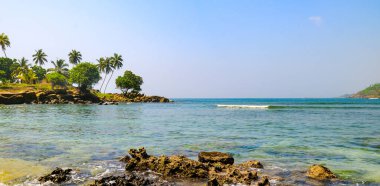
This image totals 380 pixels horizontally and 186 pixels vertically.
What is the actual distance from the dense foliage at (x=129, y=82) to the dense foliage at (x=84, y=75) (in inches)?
435

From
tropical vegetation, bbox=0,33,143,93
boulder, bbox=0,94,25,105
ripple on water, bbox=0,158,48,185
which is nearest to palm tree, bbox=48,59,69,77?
tropical vegetation, bbox=0,33,143,93

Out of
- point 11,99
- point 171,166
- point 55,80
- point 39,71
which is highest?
point 39,71

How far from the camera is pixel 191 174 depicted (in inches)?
414

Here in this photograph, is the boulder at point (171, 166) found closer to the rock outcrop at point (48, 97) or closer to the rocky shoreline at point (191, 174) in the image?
the rocky shoreline at point (191, 174)

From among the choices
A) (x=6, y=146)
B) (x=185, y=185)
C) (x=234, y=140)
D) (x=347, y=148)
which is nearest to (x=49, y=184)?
(x=185, y=185)

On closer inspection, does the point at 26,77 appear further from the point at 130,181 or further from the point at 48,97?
the point at 130,181

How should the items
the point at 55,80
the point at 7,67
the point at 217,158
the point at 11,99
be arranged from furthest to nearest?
the point at 7,67, the point at 55,80, the point at 11,99, the point at 217,158

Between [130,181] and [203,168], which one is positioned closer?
[130,181]

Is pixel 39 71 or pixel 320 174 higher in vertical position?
pixel 39 71

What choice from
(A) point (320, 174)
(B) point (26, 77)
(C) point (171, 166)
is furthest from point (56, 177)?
(B) point (26, 77)

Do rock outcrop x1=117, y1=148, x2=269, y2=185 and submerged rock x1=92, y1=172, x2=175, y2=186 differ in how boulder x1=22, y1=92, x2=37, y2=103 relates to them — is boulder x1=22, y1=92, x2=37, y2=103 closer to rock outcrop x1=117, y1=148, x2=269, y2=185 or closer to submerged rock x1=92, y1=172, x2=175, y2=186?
rock outcrop x1=117, y1=148, x2=269, y2=185

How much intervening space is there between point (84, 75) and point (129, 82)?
19.6m

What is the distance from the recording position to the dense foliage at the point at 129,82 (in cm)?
12144

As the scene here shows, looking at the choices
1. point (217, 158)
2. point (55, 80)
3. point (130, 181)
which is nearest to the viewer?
point (130, 181)
